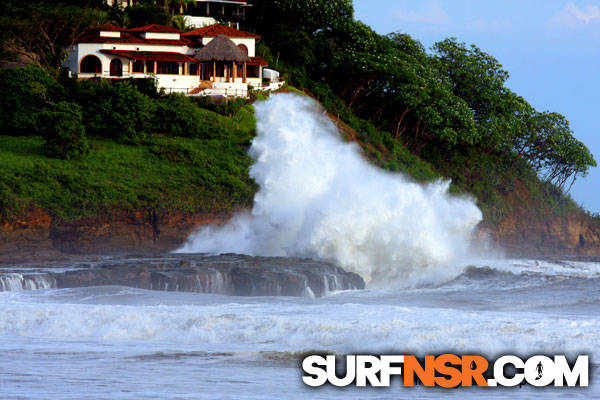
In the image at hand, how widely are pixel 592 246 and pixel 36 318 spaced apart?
1865 inches

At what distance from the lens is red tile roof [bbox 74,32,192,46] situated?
4881 centimetres

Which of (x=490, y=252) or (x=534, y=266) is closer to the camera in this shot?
(x=534, y=266)

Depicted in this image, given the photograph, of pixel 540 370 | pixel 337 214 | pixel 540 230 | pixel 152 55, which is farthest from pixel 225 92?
pixel 540 370

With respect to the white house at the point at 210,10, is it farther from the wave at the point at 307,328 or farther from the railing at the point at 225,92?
the wave at the point at 307,328

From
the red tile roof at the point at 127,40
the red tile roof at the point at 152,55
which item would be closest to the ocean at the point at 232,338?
the red tile roof at the point at 152,55

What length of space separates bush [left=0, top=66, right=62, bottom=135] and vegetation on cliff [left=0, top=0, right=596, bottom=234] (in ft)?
0.22

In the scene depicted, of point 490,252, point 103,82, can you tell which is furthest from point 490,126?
point 103,82

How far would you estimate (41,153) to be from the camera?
133 feet

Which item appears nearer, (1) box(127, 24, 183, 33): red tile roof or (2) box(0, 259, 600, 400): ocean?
(2) box(0, 259, 600, 400): ocean

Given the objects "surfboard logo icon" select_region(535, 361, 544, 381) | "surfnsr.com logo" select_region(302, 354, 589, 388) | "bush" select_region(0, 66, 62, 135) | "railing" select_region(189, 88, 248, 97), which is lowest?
"surfnsr.com logo" select_region(302, 354, 589, 388)

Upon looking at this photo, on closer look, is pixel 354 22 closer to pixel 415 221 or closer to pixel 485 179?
pixel 485 179

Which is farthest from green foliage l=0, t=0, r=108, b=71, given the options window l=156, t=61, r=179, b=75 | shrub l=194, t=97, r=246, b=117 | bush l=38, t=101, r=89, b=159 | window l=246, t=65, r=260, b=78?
window l=246, t=65, r=260, b=78

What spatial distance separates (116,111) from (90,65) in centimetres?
647

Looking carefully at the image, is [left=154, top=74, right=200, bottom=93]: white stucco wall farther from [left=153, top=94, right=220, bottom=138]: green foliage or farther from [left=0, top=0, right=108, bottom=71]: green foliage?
[left=0, top=0, right=108, bottom=71]: green foliage
